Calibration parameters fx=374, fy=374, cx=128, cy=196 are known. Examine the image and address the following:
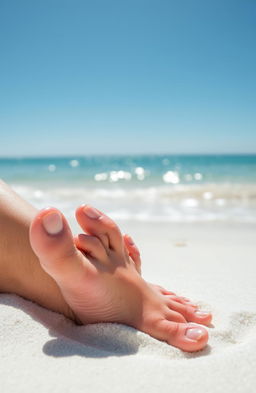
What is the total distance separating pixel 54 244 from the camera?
3.34 feet

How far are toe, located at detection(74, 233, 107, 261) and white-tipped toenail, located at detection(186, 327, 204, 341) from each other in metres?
0.35

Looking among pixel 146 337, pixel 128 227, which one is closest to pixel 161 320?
pixel 146 337

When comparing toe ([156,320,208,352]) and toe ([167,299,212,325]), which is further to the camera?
toe ([167,299,212,325])

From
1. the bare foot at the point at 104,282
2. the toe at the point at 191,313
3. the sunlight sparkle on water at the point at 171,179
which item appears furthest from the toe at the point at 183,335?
the sunlight sparkle on water at the point at 171,179

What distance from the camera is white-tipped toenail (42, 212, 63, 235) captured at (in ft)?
3.30

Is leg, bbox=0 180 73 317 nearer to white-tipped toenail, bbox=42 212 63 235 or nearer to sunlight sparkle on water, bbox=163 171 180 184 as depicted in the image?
white-tipped toenail, bbox=42 212 63 235

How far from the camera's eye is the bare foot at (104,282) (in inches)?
40.3

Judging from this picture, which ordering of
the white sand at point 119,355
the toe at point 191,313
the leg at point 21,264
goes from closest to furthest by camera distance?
the white sand at point 119,355, the leg at point 21,264, the toe at point 191,313

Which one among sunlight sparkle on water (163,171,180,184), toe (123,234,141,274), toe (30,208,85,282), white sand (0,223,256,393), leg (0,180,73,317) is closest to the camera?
white sand (0,223,256,393)

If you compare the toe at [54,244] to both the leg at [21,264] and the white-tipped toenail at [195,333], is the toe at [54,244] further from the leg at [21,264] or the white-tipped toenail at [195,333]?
the white-tipped toenail at [195,333]

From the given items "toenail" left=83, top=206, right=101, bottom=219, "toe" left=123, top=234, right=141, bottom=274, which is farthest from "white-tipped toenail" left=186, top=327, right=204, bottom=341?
"toenail" left=83, top=206, right=101, bottom=219

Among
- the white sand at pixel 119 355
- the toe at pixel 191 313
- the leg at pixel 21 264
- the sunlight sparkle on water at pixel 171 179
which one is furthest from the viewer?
the sunlight sparkle on water at pixel 171 179

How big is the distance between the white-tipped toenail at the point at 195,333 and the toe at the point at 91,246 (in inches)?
13.7

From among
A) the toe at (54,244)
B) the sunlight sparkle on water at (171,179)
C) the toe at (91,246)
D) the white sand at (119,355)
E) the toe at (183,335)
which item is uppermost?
the toe at (54,244)
